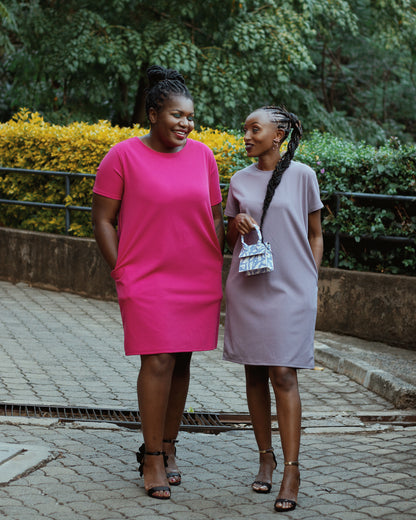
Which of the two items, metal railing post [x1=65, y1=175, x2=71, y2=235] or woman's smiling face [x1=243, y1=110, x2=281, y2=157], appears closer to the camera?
woman's smiling face [x1=243, y1=110, x2=281, y2=157]

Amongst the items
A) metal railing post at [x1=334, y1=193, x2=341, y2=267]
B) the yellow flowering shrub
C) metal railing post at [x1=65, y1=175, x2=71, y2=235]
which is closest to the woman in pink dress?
metal railing post at [x1=334, y1=193, x2=341, y2=267]

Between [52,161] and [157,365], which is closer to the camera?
[157,365]

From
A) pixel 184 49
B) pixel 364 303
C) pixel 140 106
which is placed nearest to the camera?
pixel 364 303

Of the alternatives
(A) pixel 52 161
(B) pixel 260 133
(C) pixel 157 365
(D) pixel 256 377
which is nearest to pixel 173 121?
(B) pixel 260 133

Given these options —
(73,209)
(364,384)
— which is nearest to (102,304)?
(73,209)

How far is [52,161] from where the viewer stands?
11602 mm

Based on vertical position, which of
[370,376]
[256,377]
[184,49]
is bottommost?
[370,376]

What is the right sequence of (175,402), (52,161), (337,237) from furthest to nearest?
1. (52,161)
2. (337,237)
3. (175,402)

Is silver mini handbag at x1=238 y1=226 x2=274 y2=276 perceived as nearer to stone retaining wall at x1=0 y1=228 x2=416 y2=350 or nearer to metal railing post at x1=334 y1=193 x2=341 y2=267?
stone retaining wall at x1=0 y1=228 x2=416 y2=350

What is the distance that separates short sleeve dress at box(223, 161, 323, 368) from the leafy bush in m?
4.05

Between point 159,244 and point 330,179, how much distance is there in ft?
15.6

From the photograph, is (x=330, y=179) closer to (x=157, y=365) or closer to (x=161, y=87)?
(x=161, y=87)

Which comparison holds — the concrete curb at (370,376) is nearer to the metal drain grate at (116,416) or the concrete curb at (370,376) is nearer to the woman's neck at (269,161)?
the metal drain grate at (116,416)

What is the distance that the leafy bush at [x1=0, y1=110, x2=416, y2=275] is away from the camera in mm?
8617
